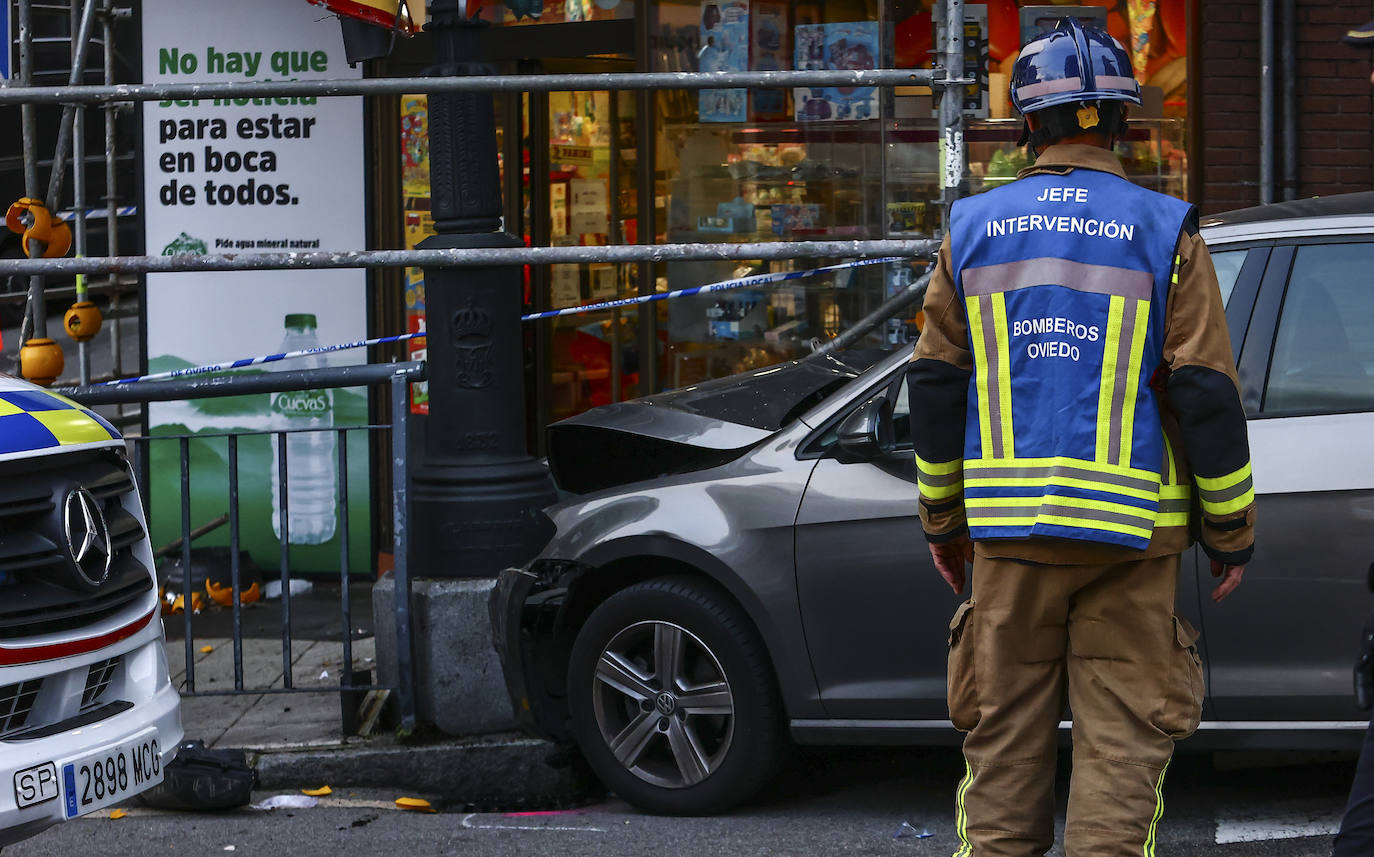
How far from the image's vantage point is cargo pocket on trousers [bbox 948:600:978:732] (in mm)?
3559

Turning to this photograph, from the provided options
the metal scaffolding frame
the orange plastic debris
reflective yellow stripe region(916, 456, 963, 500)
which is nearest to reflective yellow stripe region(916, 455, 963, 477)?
reflective yellow stripe region(916, 456, 963, 500)

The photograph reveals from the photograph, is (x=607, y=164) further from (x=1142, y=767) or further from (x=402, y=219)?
(x=1142, y=767)

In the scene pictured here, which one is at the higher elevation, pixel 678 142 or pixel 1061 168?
pixel 678 142

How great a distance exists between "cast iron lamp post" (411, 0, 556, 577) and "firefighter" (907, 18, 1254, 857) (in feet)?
9.63

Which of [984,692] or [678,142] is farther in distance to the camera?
[678,142]

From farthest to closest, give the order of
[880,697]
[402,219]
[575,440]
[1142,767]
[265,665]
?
[402,219]
[265,665]
[575,440]
[880,697]
[1142,767]

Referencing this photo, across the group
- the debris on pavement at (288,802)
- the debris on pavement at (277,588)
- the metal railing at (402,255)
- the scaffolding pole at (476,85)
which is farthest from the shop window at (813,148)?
the debris on pavement at (288,802)

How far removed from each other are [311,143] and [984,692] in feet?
20.7

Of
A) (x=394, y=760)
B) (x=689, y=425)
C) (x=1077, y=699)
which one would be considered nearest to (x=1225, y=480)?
(x=1077, y=699)

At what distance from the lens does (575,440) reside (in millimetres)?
5832

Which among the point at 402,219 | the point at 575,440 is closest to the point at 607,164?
the point at 402,219

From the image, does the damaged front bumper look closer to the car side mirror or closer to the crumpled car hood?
the crumpled car hood

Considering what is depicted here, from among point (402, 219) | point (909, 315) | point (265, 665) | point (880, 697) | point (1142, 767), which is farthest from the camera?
point (402, 219)

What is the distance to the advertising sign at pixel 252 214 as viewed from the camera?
8.87m
